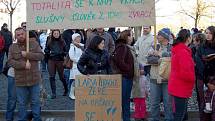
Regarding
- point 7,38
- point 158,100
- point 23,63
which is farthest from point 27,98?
point 7,38

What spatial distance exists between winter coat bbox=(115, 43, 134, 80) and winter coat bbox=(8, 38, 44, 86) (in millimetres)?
1304

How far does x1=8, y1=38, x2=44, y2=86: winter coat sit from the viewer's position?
812 cm

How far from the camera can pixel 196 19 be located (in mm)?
43156

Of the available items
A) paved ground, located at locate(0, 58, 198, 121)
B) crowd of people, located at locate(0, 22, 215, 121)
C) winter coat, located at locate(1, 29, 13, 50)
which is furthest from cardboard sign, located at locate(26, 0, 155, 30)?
winter coat, located at locate(1, 29, 13, 50)

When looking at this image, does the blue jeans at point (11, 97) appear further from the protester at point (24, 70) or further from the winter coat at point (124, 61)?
the winter coat at point (124, 61)

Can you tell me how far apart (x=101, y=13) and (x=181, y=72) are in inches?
58.4

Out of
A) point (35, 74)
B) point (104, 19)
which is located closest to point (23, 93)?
point (35, 74)

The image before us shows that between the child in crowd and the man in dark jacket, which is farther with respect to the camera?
the man in dark jacket

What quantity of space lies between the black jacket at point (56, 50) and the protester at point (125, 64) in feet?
10.7

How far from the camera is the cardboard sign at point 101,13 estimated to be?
7.48 metres

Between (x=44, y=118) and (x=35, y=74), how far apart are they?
165 cm

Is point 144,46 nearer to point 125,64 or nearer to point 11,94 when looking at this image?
point 125,64

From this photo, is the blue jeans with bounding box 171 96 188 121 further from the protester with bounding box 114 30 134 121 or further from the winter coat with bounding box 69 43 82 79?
the winter coat with bounding box 69 43 82 79

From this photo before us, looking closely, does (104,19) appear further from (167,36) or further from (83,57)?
(167,36)
